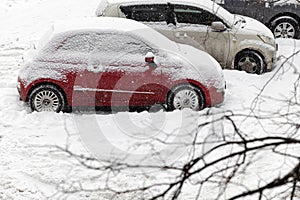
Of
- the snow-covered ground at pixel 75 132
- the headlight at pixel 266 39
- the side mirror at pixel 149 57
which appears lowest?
the snow-covered ground at pixel 75 132

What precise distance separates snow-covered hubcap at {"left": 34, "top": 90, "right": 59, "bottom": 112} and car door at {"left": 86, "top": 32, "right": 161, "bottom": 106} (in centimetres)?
67

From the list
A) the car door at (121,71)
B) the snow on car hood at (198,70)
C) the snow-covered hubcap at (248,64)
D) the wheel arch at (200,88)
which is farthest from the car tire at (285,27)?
the car door at (121,71)

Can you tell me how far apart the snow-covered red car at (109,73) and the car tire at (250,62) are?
6.87 ft

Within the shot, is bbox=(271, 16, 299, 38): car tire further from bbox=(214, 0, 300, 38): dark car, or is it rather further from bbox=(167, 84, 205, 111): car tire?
bbox=(167, 84, 205, 111): car tire

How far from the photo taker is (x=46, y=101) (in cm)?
885

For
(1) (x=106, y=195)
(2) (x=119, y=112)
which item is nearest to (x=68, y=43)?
(2) (x=119, y=112)

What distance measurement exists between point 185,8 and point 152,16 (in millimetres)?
678

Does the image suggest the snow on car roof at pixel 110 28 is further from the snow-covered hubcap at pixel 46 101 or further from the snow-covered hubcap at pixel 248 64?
the snow-covered hubcap at pixel 248 64

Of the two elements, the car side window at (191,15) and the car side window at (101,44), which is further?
the car side window at (191,15)

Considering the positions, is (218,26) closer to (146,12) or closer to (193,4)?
(193,4)

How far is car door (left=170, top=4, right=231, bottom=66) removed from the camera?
34.9 feet

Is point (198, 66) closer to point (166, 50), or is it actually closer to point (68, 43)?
point (166, 50)

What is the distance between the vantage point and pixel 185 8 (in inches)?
422

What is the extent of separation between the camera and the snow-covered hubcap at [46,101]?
8.80 metres
